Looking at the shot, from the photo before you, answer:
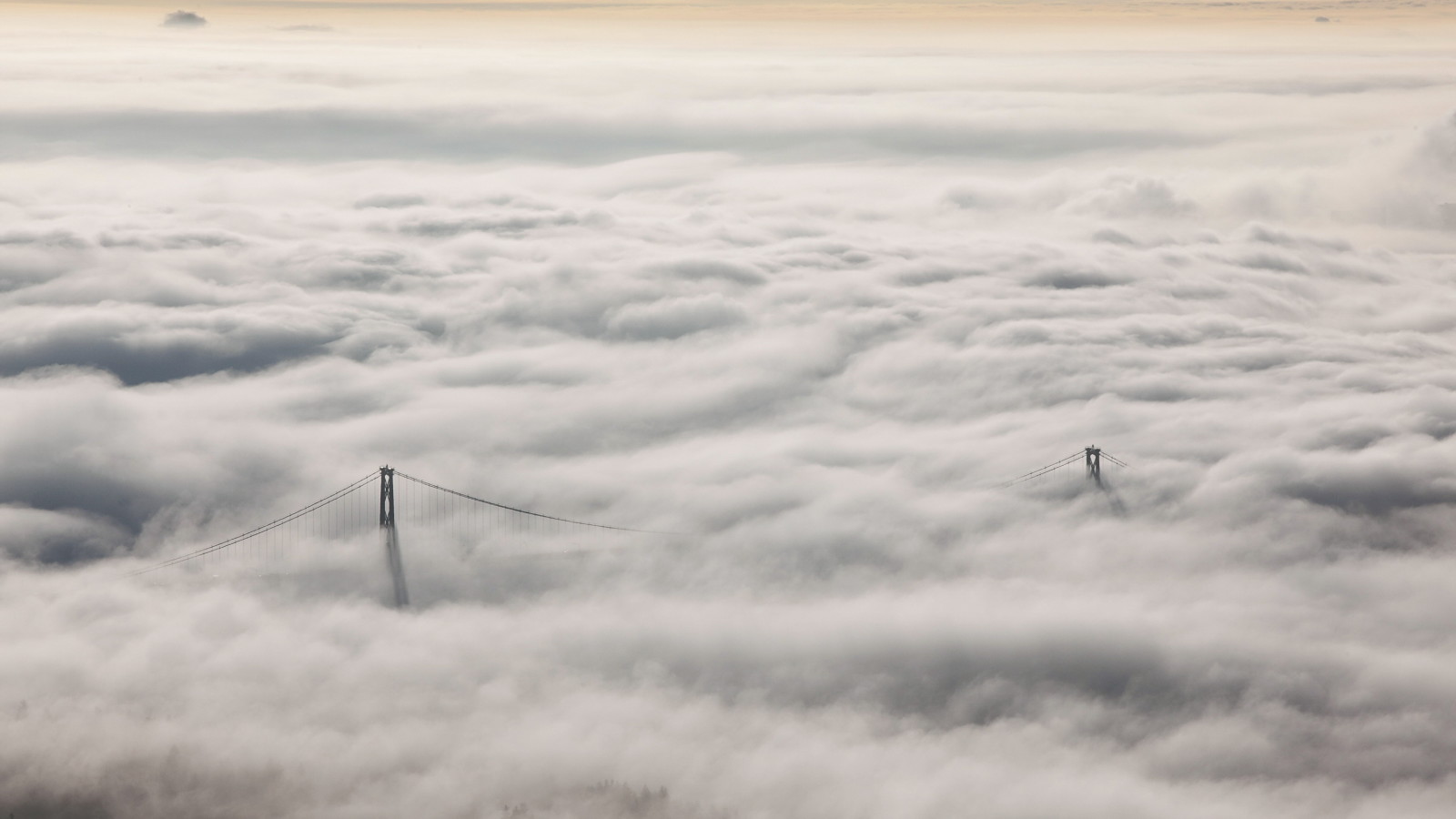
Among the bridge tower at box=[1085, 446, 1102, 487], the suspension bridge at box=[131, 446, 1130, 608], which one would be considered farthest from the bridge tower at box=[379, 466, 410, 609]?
the bridge tower at box=[1085, 446, 1102, 487]

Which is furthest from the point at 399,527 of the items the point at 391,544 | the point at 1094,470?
the point at 1094,470

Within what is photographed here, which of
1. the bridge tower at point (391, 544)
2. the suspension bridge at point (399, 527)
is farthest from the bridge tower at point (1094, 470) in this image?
the bridge tower at point (391, 544)

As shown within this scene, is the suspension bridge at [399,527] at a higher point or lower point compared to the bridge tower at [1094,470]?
lower

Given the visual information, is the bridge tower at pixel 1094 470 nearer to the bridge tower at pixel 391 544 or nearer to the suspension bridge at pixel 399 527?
the suspension bridge at pixel 399 527

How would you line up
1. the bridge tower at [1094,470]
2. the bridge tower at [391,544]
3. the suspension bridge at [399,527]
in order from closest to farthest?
the bridge tower at [391,544] → the suspension bridge at [399,527] → the bridge tower at [1094,470]

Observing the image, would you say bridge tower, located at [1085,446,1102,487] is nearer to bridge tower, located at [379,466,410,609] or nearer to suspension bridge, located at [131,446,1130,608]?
suspension bridge, located at [131,446,1130,608]

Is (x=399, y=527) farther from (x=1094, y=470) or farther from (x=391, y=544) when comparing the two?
(x=1094, y=470)

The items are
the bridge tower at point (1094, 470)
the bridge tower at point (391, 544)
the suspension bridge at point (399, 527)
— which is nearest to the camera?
the bridge tower at point (391, 544)
